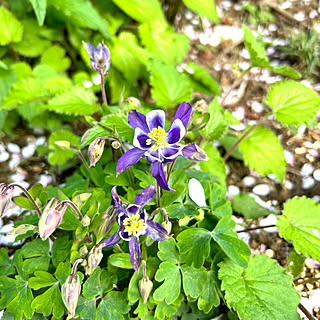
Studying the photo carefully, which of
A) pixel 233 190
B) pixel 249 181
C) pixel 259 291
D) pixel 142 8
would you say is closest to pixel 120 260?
pixel 259 291

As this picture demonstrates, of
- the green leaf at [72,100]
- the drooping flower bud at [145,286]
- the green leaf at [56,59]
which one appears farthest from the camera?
the green leaf at [56,59]

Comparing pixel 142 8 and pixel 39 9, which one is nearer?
pixel 39 9

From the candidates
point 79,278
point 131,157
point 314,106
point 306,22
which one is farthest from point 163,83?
point 306,22

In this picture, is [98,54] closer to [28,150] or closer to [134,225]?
[134,225]

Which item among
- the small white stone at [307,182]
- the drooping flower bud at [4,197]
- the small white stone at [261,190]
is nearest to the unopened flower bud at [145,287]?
the drooping flower bud at [4,197]

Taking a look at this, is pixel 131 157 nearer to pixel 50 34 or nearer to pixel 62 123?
pixel 62 123

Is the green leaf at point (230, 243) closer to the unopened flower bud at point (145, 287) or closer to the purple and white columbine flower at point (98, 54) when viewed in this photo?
the unopened flower bud at point (145, 287)

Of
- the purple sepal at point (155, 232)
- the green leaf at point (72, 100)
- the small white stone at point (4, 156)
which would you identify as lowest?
the small white stone at point (4, 156)
